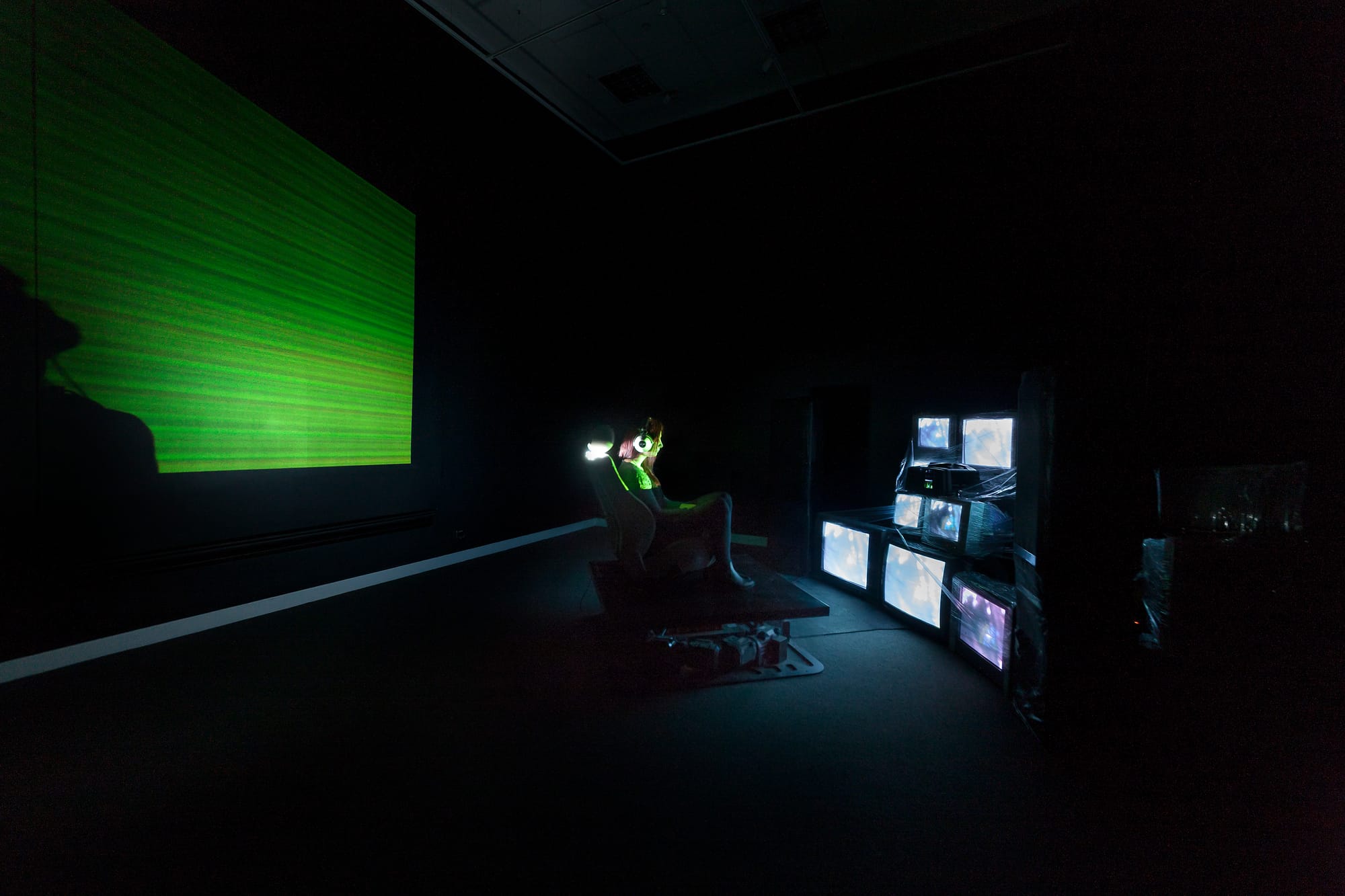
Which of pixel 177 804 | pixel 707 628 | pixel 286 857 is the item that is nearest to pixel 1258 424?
pixel 707 628

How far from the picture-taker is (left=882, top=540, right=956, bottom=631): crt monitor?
9.25 ft

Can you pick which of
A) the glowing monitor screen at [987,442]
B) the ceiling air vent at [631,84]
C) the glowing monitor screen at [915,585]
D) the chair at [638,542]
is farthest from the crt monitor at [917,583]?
the ceiling air vent at [631,84]

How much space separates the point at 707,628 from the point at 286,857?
1777mm

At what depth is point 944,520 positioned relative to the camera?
2916 millimetres

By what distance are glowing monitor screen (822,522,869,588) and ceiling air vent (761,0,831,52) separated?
3976 millimetres

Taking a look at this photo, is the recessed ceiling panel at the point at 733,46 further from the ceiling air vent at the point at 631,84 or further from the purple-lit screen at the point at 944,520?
the purple-lit screen at the point at 944,520

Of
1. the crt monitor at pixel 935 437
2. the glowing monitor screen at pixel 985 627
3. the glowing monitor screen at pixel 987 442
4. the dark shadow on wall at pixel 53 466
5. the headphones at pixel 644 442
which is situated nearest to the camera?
the dark shadow on wall at pixel 53 466

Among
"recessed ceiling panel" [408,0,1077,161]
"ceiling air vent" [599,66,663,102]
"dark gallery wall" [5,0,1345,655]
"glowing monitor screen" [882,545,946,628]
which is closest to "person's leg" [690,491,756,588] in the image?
"glowing monitor screen" [882,545,946,628]

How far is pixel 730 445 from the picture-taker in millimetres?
5441

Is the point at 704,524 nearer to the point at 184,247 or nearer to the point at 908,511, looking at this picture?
the point at 908,511

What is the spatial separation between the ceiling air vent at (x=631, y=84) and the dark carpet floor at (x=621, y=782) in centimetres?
497

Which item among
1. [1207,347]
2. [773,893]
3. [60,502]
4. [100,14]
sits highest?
[100,14]

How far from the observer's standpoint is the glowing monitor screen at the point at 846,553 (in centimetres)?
353

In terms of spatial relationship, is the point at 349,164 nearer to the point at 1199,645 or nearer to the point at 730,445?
the point at 730,445
